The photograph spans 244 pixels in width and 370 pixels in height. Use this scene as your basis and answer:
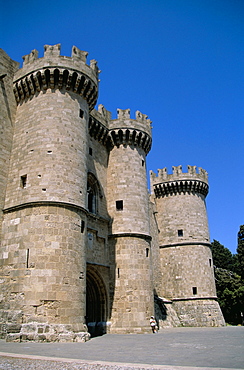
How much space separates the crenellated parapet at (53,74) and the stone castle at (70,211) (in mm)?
51

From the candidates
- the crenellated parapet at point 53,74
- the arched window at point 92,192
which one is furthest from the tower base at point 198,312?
the crenellated parapet at point 53,74

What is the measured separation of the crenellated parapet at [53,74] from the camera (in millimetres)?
14750

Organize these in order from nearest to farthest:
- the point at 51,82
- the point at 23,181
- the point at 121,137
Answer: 1. the point at 23,181
2. the point at 51,82
3. the point at 121,137

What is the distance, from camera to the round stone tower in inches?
448

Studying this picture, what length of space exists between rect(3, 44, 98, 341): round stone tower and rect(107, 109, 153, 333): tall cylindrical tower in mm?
4219

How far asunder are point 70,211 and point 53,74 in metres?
6.28

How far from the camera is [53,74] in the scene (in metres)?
14.6

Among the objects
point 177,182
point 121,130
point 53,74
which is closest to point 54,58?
point 53,74

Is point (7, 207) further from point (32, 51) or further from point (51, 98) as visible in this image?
point (32, 51)

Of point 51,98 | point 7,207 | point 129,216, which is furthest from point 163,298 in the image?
point 51,98

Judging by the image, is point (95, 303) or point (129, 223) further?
point (129, 223)

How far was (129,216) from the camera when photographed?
18.4 m

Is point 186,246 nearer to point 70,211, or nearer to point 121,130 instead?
point 121,130

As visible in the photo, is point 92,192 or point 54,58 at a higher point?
point 54,58
